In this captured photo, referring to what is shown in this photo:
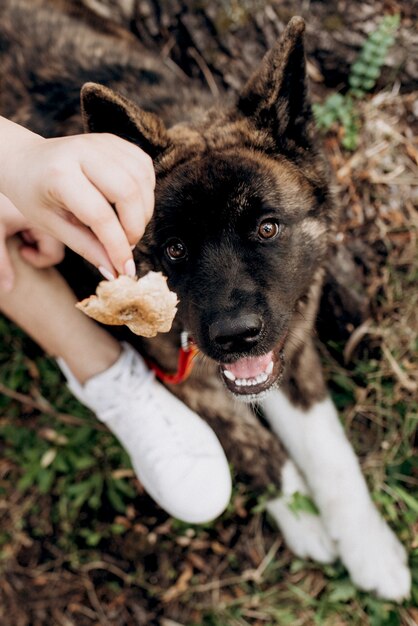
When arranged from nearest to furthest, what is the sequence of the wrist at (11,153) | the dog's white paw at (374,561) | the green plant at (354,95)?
1. the wrist at (11,153)
2. the dog's white paw at (374,561)
3. the green plant at (354,95)

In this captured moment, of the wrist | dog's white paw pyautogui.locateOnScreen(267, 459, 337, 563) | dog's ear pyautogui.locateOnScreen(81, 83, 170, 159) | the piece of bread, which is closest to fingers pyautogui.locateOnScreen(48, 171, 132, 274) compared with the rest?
the piece of bread

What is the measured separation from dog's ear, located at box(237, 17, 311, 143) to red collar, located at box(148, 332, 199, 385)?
0.88 metres

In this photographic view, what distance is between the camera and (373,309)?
3.24 meters

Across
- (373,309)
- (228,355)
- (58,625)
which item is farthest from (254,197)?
(58,625)

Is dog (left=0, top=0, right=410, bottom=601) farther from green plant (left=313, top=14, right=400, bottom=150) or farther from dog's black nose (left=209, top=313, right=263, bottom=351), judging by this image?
green plant (left=313, top=14, right=400, bottom=150)

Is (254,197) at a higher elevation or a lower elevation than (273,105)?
lower

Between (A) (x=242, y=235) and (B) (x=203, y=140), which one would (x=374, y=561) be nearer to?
(A) (x=242, y=235)

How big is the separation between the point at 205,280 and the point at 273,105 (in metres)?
0.65

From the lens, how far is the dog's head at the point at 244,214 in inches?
85.0

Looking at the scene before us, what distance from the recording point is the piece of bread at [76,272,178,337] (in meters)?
1.65

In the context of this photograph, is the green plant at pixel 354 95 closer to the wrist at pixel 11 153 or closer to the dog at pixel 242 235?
the dog at pixel 242 235

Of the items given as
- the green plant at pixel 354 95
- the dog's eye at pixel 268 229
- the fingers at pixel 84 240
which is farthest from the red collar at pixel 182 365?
the green plant at pixel 354 95

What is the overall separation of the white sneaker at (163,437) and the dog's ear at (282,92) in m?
1.18

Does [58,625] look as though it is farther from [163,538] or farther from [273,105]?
[273,105]
